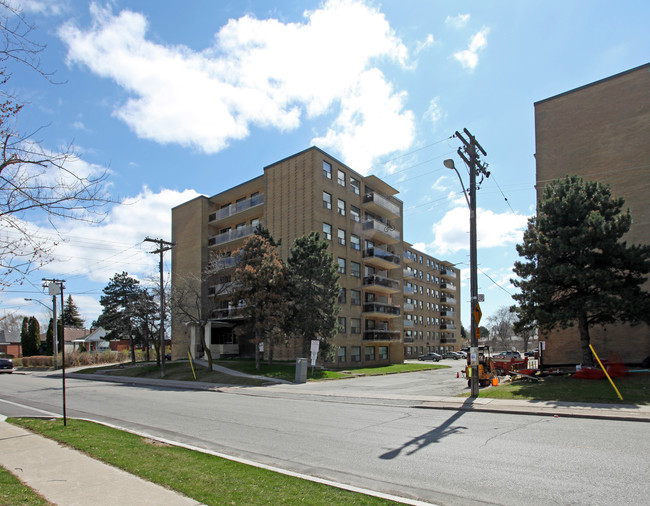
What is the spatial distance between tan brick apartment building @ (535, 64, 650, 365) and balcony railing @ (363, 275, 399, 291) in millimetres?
18205

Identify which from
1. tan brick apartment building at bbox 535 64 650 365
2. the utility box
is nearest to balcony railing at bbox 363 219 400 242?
tan brick apartment building at bbox 535 64 650 365

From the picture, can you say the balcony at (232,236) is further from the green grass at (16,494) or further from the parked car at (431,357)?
the green grass at (16,494)

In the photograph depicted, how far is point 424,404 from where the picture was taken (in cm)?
1527

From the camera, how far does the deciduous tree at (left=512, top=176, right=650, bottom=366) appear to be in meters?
18.4

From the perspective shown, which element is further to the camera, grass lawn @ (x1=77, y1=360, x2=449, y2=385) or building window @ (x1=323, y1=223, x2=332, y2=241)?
building window @ (x1=323, y1=223, x2=332, y2=241)

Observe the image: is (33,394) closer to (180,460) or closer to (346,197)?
(180,460)

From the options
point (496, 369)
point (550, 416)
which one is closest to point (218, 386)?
point (496, 369)

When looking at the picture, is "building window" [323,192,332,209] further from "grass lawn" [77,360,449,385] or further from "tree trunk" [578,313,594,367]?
"tree trunk" [578,313,594,367]

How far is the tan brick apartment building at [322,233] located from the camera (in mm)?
39375

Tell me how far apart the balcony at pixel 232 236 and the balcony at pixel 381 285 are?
40.4 feet

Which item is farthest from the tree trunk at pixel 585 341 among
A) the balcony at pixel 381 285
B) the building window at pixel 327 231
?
the balcony at pixel 381 285

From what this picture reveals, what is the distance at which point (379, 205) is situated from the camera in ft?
149

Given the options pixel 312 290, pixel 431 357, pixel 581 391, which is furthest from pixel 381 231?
pixel 581 391

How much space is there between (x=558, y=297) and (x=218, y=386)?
1865cm
